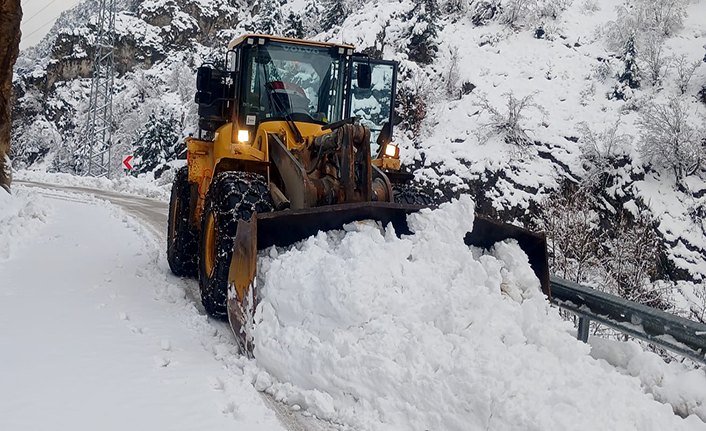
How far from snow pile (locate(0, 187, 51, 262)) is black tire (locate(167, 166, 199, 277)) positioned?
5.99ft

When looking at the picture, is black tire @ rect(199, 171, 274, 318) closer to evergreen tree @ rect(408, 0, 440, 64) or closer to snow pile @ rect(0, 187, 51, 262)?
snow pile @ rect(0, 187, 51, 262)

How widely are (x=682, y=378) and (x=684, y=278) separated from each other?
1011 centimetres

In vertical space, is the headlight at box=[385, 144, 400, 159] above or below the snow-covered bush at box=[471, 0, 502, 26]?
below

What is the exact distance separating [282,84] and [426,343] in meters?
3.30

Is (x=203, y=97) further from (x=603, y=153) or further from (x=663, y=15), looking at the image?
(x=663, y=15)

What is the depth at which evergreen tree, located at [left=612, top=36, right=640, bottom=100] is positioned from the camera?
1722cm

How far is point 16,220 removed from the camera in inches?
325

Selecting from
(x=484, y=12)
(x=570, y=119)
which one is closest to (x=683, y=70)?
(x=570, y=119)

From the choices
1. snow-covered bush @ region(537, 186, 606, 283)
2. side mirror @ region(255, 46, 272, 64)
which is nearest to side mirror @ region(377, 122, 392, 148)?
side mirror @ region(255, 46, 272, 64)

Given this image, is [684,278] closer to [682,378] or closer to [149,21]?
[682,378]

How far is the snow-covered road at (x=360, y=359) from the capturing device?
281cm

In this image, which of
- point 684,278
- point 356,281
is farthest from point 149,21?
point 356,281

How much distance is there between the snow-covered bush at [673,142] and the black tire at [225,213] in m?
12.5

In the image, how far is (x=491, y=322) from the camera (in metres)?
3.28
